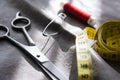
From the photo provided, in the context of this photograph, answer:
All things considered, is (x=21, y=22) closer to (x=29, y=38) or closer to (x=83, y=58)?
(x=29, y=38)

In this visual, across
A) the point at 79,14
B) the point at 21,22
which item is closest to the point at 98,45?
the point at 79,14

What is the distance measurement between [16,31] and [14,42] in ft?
0.18

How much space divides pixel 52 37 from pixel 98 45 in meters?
0.13

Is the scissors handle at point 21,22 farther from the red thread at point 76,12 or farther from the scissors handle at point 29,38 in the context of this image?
the red thread at point 76,12

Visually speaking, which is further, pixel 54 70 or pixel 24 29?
pixel 24 29

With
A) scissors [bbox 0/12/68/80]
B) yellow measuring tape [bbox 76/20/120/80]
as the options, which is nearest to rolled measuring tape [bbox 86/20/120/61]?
yellow measuring tape [bbox 76/20/120/80]

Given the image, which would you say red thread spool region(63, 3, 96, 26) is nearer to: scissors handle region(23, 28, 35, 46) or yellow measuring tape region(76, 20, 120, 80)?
yellow measuring tape region(76, 20, 120, 80)

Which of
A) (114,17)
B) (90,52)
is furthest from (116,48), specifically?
(114,17)

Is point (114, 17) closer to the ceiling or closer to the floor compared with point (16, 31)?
closer to the ceiling

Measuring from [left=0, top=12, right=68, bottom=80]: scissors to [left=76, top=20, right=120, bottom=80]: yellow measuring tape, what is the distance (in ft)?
0.17

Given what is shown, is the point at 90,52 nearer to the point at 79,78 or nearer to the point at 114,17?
the point at 79,78

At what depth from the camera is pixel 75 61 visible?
633 mm

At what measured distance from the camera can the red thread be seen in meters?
0.73

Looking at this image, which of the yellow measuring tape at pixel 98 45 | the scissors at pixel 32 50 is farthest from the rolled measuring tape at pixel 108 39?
the scissors at pixel 32 50
